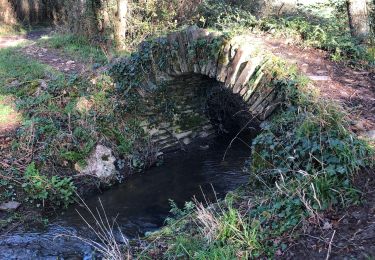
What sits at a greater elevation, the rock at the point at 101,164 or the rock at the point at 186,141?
the rock at the point at 101,164

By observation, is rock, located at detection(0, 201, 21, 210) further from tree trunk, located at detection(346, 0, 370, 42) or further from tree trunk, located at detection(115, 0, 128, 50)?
tree trunk, located at detection(346, 0, 370, 42)

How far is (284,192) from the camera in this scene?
3670 millimetres

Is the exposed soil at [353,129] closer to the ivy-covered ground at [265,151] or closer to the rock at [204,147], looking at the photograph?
the ivy-covered ground at [265,151]

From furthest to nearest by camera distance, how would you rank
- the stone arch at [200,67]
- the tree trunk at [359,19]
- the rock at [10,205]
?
the tree trunk at [359,19] < the rock at [10,205] < the stone arch at [200,67]

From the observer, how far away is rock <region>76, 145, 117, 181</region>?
6.74 metres

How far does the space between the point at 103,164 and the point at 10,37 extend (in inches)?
321

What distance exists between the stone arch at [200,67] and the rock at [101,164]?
47.6 inches

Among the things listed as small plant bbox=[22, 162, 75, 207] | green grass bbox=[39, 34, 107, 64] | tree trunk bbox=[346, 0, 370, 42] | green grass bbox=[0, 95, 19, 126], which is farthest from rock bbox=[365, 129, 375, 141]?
green grass bbox=[39, 34, 107, 64]

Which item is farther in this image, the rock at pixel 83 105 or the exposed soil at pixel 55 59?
the exposed soil at pixel 55 59

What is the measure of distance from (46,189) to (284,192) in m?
3.77

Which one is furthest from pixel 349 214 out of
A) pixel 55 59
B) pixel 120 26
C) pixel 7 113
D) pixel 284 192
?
pixel 120 26

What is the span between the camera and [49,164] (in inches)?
257

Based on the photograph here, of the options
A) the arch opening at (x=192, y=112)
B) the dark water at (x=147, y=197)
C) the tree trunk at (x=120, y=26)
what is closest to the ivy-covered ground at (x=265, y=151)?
the dark water at (x=147, y=197)

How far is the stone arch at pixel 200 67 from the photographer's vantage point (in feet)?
17.6
